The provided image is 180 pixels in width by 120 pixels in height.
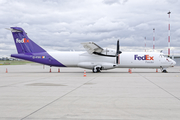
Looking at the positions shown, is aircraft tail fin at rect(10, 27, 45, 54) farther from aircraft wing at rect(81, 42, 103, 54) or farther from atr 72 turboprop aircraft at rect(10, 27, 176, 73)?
aircraft wing at rect(81, 42, 103, 54)

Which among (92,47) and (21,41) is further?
(21,41)

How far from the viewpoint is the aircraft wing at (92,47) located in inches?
977

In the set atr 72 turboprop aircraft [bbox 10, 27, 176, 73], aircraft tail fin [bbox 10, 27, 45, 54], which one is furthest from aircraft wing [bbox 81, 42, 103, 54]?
Result: aircraft tail fin [bbox 10, 27, 45, 54]

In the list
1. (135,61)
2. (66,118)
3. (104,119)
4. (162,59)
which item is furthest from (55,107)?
(162,59)

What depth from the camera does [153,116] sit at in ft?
17.9

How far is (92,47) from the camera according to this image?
83.8 feet

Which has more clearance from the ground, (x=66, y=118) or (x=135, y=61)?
(x=135, y=61)

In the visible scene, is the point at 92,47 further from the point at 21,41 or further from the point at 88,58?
the point at 21,41

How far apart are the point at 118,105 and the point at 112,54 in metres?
20.0

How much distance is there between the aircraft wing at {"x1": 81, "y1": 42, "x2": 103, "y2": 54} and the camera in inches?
977

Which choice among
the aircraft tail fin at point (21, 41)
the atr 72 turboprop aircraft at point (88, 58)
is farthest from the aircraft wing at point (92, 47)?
the aircraft tail fin at point (21, 41)

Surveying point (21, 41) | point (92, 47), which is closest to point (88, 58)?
Result: point (92, 47)

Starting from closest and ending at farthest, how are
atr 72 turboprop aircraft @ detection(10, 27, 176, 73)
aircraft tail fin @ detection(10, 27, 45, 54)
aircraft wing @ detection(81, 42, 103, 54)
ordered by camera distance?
1. aircraft wing @ detection(81, 42, 103, 54)
2. atr 72 turboprop aircraft @ detection(10, 27, 176, 73)
3. aircraft tail fin @ detection(10, 27, 45, 54)

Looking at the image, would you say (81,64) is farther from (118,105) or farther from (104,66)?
(118,105)
